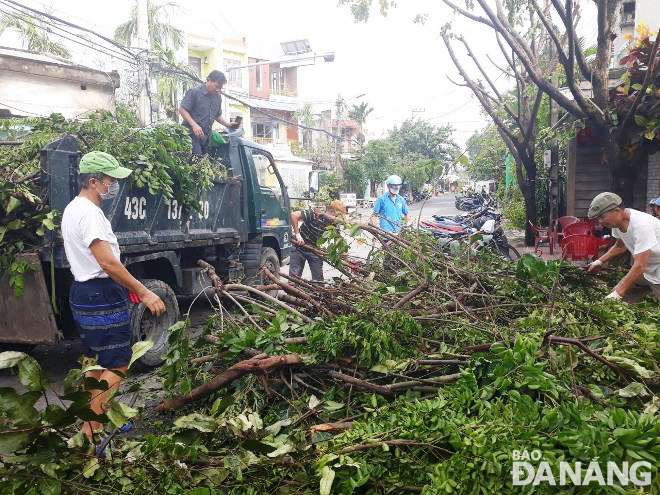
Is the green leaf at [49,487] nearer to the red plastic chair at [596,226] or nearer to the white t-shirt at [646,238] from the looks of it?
the white t-shirt at [646,238]

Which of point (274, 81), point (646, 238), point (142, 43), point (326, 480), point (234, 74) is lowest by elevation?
point (326, 480)

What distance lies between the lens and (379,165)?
146 feet

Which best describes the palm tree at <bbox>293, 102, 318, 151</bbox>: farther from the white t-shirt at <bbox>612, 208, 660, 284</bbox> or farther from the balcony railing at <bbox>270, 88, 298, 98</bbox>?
the white t-shirt at <bbox>612, 208, 660, 284</bbox>

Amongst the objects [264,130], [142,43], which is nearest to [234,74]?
[264,130]

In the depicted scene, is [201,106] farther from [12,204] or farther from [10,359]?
[10,359]

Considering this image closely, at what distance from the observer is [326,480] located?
229cm

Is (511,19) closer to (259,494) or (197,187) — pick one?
(197,187)

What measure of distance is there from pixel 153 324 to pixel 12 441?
138 inches

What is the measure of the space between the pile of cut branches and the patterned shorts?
17.9 inches

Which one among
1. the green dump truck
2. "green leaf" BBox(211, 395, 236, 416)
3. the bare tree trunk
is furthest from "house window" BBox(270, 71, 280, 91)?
"green leaf" BBox(211, 395, 236, 416)

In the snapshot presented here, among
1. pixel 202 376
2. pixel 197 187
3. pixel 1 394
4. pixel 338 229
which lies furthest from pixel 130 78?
pixel 1 394

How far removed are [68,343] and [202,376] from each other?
326 cm

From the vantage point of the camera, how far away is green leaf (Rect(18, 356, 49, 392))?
87.5 inches

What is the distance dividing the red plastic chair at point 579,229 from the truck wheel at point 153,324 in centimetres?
723
